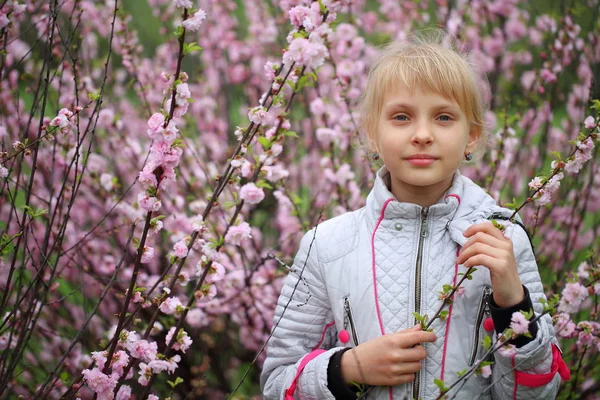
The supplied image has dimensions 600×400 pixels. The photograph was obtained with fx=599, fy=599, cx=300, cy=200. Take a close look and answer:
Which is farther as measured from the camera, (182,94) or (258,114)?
(258,114)

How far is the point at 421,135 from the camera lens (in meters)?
1.35

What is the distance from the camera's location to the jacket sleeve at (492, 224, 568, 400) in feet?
4.23

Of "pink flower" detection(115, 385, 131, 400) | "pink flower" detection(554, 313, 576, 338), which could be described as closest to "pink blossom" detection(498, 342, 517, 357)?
"pink flower" detection(554, 313, 576, 338)

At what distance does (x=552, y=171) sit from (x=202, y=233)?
91cm

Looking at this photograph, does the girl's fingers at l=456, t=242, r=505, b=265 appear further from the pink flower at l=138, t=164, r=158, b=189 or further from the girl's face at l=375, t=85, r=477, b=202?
the pink flower at l=138, t=164, r=158, b=189

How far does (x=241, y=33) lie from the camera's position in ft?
16.3

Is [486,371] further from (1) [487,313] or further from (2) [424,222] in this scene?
(2) [424,222]

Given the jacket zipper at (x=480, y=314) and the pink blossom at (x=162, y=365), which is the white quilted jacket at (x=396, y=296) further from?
the pink blossom at (x=162, y=365)

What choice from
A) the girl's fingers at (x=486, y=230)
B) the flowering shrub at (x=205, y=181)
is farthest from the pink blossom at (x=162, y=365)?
the girl's fingers at (x=486, y=230)

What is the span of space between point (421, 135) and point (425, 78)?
15 centimetres

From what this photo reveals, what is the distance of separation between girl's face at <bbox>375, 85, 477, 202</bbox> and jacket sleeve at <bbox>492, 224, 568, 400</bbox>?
8.7 inches

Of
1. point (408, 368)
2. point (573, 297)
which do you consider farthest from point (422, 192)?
point (573, 297)

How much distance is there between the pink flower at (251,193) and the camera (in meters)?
1.71

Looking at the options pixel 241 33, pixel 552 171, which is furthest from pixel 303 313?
pixel 241 33
